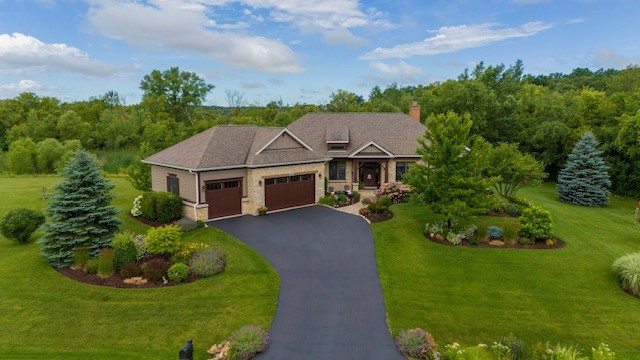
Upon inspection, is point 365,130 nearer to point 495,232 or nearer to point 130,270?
point 495,232

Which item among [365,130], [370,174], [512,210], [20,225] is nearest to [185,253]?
[20,225]

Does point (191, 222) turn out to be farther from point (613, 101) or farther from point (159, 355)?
point (613, 101)

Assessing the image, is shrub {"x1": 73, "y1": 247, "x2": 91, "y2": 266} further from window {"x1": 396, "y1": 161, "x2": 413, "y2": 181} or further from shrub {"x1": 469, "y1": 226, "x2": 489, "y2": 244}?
window {"x1": 396, "y1": 161, "x2": 413, "y2": 181}

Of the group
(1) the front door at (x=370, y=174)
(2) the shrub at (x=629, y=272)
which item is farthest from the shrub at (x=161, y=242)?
(2) the shrub at (x=629, y=272)

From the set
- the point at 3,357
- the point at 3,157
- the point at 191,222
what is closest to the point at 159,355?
the point at 3,357

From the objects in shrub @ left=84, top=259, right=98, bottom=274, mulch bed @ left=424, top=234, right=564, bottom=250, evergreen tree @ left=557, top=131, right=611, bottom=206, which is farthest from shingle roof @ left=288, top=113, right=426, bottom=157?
shrub @ left=84, top=259, right=98, bottom=274

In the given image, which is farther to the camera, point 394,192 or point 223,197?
point 394,192

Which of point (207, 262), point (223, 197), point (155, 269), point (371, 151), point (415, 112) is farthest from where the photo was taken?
point (415, 112)
